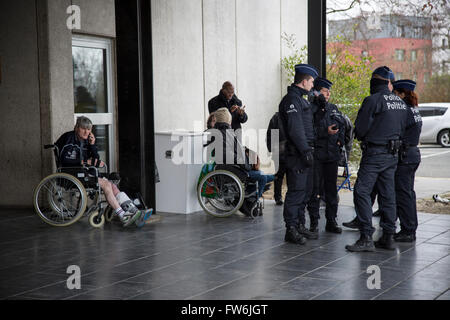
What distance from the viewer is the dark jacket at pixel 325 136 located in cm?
694

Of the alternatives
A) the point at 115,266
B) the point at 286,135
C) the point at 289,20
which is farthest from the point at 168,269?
the point at 289,20

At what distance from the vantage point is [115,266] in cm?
563

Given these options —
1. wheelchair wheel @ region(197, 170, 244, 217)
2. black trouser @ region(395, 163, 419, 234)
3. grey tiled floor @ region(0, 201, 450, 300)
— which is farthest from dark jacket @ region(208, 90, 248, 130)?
black trouser @ region(395, 163, 419, 234)

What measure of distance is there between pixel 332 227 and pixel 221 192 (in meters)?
1.61

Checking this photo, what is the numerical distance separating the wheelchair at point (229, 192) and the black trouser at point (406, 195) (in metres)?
2.04

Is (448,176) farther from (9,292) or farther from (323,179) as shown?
(9,292)

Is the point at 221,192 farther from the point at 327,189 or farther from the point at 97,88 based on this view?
the point at 97,88

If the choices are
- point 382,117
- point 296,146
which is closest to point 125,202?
point 296,146

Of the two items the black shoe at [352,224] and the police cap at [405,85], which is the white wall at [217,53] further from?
the police cap at [405,85]

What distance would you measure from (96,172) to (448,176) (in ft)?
29.1

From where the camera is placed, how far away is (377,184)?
20.5 ft

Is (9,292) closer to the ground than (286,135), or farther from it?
closer to the ground

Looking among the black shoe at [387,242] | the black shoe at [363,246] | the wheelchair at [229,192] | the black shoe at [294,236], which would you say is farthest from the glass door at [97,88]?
the black shoe at [387,242]

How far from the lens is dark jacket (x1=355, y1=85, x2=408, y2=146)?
5988 millimetres
